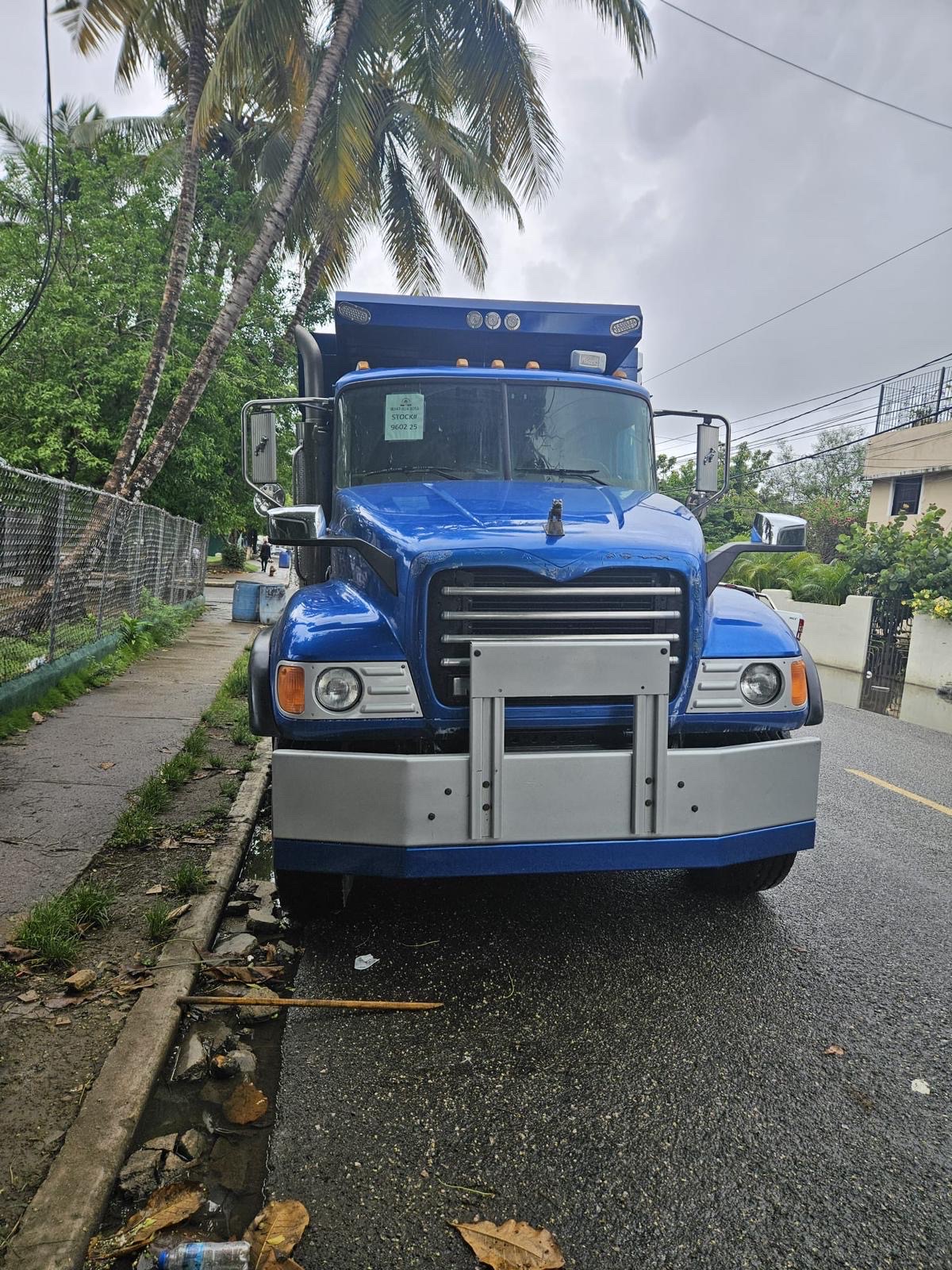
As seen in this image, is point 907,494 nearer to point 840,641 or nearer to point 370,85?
point 840,641

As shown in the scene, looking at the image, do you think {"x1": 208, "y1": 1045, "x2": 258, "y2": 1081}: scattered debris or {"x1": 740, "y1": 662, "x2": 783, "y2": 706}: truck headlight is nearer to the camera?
{"x1": 208, "y1": 1045, "x2": 258, "y2": 1081}: scattered debris

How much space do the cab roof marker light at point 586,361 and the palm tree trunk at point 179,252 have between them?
796 cm

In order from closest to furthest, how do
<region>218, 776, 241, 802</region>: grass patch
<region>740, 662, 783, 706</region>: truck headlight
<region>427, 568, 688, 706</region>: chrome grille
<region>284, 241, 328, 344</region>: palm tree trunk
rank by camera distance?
<region>427, 568, 688, 706</region>: chrome grille, <region>740, 662, 783, 706</region>: truck headlight, <region>218, 776, 241, 802</region>: grass patch, <region>284, 241, 328, 344</region>: palm tree trunk

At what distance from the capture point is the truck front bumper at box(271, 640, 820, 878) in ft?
10.0

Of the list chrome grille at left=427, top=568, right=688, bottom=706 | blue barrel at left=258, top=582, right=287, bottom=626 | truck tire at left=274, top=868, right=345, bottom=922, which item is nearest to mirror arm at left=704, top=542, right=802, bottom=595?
chrome grille at left=427, top=568, right=688, bottom=706

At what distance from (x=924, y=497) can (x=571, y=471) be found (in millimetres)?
23702

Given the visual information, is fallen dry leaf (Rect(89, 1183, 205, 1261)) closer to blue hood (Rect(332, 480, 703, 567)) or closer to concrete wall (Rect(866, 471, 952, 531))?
blue hood (Rect(332, 480, 703, 567))

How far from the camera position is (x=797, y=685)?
351cm

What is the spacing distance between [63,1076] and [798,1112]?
2.23 metres

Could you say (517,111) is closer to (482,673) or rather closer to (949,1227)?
(482,673)

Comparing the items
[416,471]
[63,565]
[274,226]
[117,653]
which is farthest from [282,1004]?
[274,226]

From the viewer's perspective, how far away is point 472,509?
12.1 ft

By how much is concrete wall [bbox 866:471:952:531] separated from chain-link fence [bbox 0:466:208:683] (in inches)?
725

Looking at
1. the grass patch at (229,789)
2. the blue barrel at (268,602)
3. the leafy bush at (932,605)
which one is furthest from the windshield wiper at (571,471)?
the blue barrel at (268,602)
